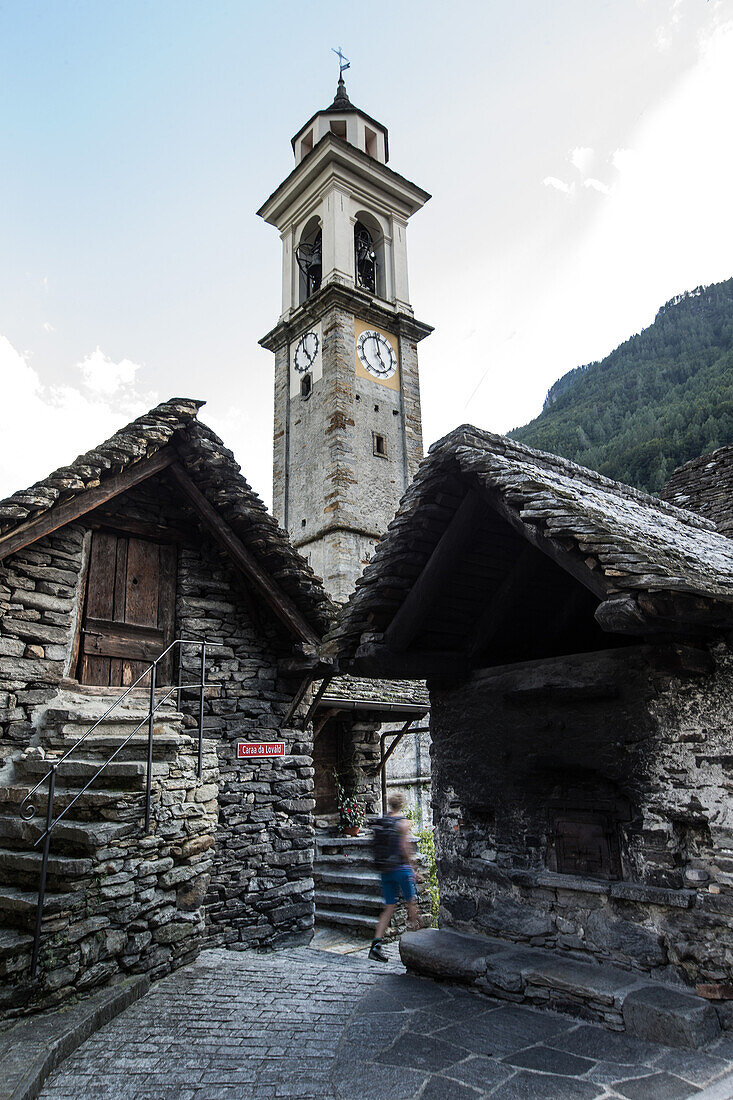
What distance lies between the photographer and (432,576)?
4652mm

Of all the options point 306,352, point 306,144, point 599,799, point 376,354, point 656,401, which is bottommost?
point 599,799

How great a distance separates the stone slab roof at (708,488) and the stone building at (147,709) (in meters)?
7.33

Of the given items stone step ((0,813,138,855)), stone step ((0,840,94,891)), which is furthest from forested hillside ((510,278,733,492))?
stone step ((0,840,94,891))

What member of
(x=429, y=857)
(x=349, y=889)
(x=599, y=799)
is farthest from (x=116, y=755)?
(x=429, y=857)

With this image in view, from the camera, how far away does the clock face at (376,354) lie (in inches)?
835

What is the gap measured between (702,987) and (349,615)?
3.06m

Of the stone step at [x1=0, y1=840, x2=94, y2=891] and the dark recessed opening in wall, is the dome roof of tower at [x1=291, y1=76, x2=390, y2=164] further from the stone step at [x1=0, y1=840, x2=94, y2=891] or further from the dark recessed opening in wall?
the stone step at [x1=0, y1=840, x2=94, y2=891]

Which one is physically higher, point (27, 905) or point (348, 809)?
point (27, 905)

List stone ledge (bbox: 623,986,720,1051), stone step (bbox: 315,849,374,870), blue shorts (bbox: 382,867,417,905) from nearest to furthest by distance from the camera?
stone ledge (bbox: 623,986,720,1051)
blue shorts (bbox: 382,867,417,905)
stone step (bbox: 315,849,374,870)

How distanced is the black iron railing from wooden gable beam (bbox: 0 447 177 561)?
1519 millimetres

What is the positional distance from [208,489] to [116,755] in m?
2.91

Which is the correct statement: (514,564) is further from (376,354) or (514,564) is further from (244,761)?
(376,354)

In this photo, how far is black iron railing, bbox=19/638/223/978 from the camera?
12.8ft

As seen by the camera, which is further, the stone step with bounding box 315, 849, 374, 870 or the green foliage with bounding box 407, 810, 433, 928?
the green foliage with bounding box 407, 810, 433, 928
